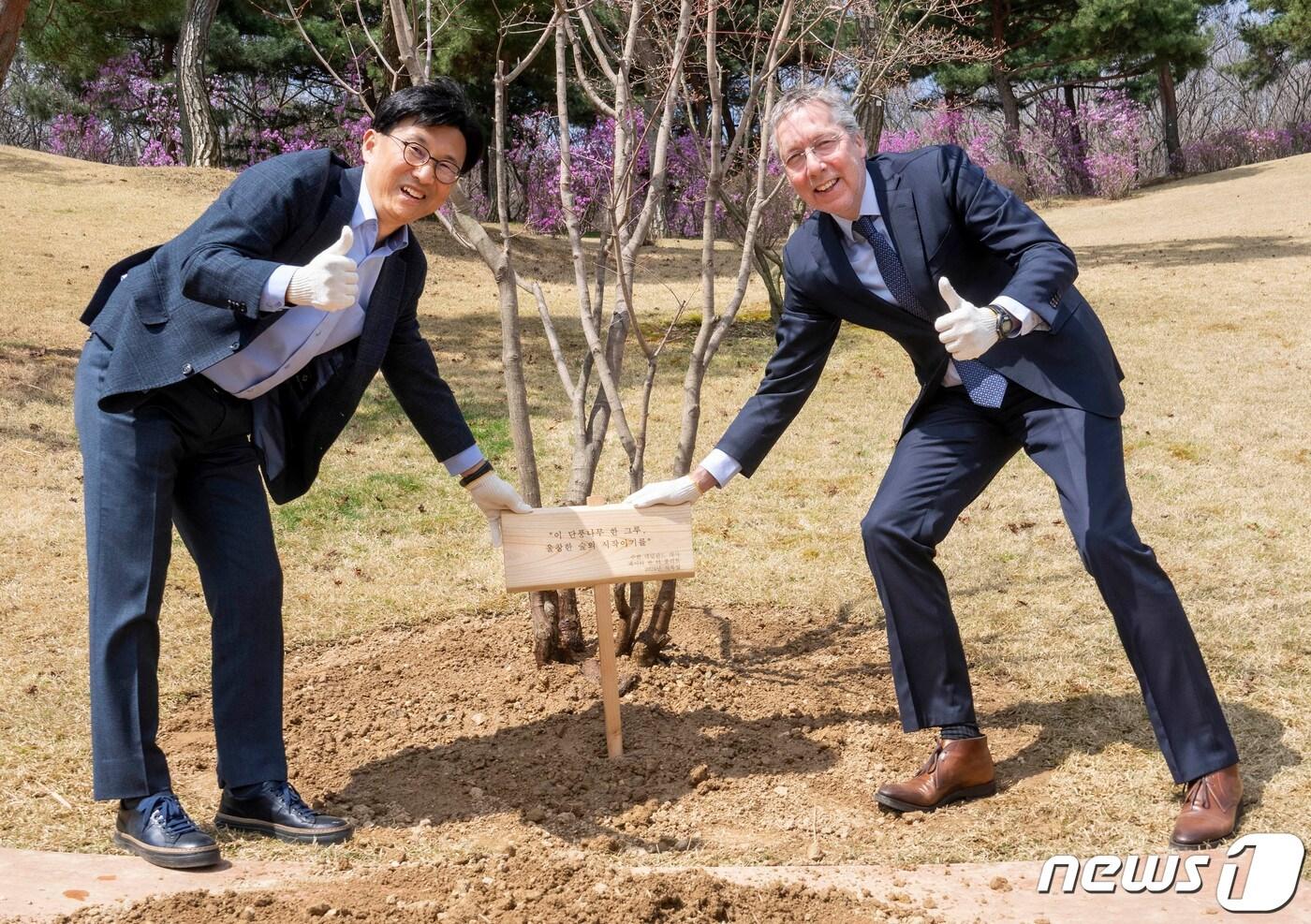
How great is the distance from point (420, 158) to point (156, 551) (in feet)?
3.43

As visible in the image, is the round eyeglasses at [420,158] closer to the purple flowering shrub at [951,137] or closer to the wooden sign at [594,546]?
the wooden sign at [594,546]

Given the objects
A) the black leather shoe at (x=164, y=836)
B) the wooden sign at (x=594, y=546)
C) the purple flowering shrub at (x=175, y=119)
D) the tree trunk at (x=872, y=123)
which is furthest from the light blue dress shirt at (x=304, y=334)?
the purple flowering shrub at (x=175, y=119)

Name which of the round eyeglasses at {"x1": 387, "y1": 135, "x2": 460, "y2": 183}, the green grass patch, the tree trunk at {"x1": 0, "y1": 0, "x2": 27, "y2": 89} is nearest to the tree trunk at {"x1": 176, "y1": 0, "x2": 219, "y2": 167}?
the tree trunk at {"x1": 0, "y1": 0, "x2": 27, "y2": 89}

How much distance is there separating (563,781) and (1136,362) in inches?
253

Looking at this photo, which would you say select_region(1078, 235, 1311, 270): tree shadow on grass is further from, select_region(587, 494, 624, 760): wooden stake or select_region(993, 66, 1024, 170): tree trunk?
select_region(587, 494, 624, 760): wooden stake

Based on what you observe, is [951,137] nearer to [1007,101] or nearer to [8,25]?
[1007,101]

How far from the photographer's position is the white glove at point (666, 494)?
3156 mm

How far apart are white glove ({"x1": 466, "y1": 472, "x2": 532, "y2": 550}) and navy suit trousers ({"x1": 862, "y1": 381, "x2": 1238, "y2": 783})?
0.88m

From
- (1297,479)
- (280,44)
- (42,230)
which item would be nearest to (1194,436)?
(1297,479)

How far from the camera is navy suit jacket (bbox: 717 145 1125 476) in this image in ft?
9.40

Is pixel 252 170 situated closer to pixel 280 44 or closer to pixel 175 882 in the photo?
pixel 175 882

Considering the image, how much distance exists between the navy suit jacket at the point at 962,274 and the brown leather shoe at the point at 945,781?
Result: 0.85 meters

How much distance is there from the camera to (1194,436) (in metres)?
6.66

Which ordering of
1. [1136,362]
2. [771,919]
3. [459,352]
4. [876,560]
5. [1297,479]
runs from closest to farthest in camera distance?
[771,919], [876,560], [1297,479], [1136,362], [459,352]
